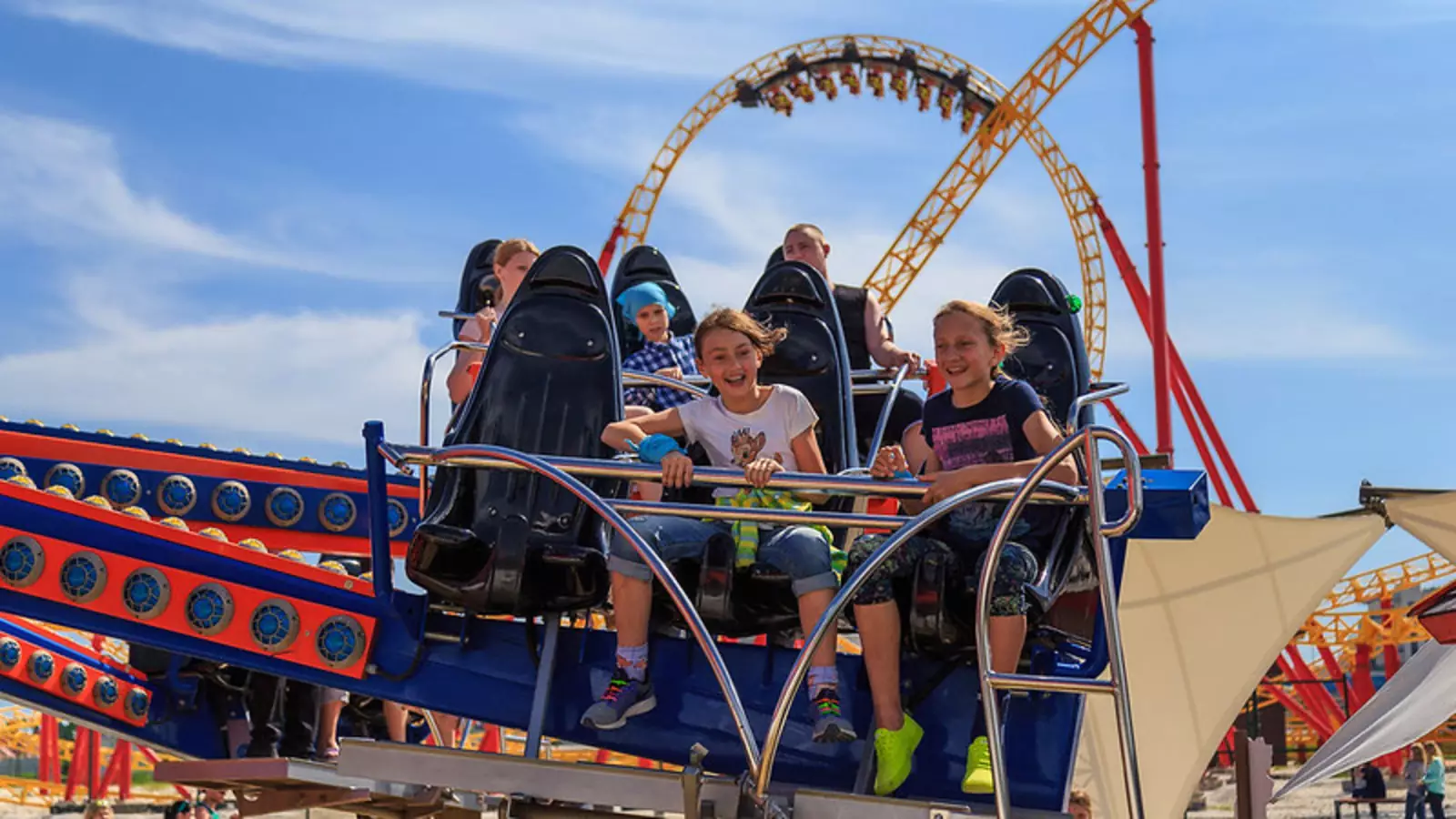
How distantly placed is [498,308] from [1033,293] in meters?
2.09

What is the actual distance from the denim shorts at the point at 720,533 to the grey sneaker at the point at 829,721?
269 millimetres

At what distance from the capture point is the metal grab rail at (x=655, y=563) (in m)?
3.45

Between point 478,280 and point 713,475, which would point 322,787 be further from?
point 478,280

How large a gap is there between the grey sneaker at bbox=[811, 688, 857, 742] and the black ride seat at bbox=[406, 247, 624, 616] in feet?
2.85

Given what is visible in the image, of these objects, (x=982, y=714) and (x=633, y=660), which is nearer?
(x=982, y=714)

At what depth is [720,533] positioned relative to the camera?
3.98 metres

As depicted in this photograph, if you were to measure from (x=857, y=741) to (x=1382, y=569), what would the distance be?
28495mm

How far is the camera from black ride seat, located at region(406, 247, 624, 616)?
4309mm

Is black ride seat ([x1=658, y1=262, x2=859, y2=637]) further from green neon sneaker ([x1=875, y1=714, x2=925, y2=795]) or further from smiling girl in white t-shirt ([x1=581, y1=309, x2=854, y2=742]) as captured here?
green neon sneaker ([x1=875, y1=714, x2=925, y2=795])

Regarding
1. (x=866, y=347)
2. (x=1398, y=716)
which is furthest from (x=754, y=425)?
(x=1398, y=716)

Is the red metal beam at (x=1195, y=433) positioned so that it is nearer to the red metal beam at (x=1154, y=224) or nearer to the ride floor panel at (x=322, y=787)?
the red metal beam at (x=1154, y=224)

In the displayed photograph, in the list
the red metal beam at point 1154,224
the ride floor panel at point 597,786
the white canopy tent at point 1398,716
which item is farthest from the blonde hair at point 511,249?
the red metal beam at point 1154,224

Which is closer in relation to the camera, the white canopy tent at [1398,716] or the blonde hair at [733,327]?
the blonde hair at [733,327]

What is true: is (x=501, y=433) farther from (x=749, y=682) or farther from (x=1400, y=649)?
(x=1400, y=649)
